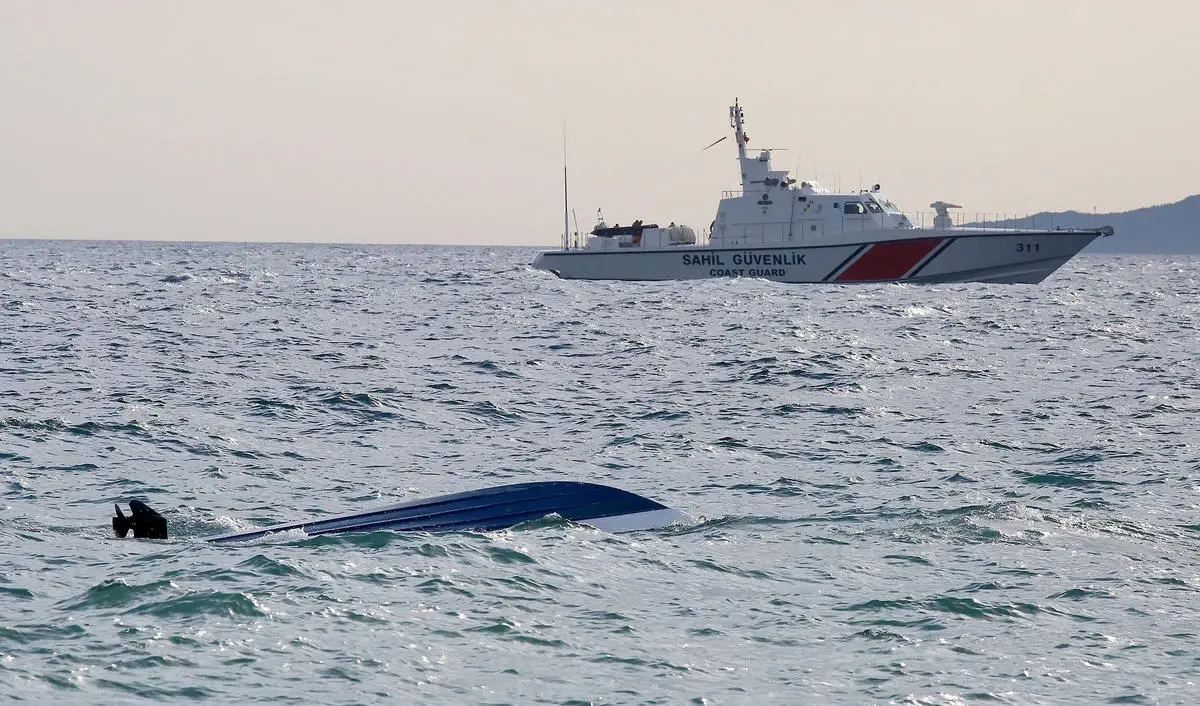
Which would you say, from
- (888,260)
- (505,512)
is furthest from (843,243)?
(505,512)

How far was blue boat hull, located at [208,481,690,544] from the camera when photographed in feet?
40.5

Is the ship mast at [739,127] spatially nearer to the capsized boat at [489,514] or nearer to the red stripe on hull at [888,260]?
the red stripe on hull at [888,260]

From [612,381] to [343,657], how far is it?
17.1 m

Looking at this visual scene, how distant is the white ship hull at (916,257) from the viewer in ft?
181

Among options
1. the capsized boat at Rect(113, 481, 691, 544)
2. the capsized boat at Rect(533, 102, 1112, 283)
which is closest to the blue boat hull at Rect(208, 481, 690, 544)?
the capsized boat at Rect(113, 481, 691, 544)

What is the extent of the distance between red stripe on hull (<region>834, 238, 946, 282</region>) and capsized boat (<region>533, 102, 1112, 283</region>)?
0.14 feet

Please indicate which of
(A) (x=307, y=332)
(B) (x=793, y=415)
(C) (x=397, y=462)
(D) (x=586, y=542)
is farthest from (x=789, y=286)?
(D) (x=586, y=542)

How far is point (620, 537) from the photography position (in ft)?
40.1

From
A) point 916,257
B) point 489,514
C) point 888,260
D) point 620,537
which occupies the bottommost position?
point 620,537

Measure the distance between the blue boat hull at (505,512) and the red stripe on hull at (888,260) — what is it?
44.3 meters

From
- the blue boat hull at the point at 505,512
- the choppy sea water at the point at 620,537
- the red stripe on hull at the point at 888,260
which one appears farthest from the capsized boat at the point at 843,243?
the blue boat hull at the point at 505,512

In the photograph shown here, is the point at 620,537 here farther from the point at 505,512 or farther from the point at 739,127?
the point at 739,127

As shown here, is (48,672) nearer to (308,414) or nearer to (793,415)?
(308,414)

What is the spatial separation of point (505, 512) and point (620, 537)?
1254 mm
